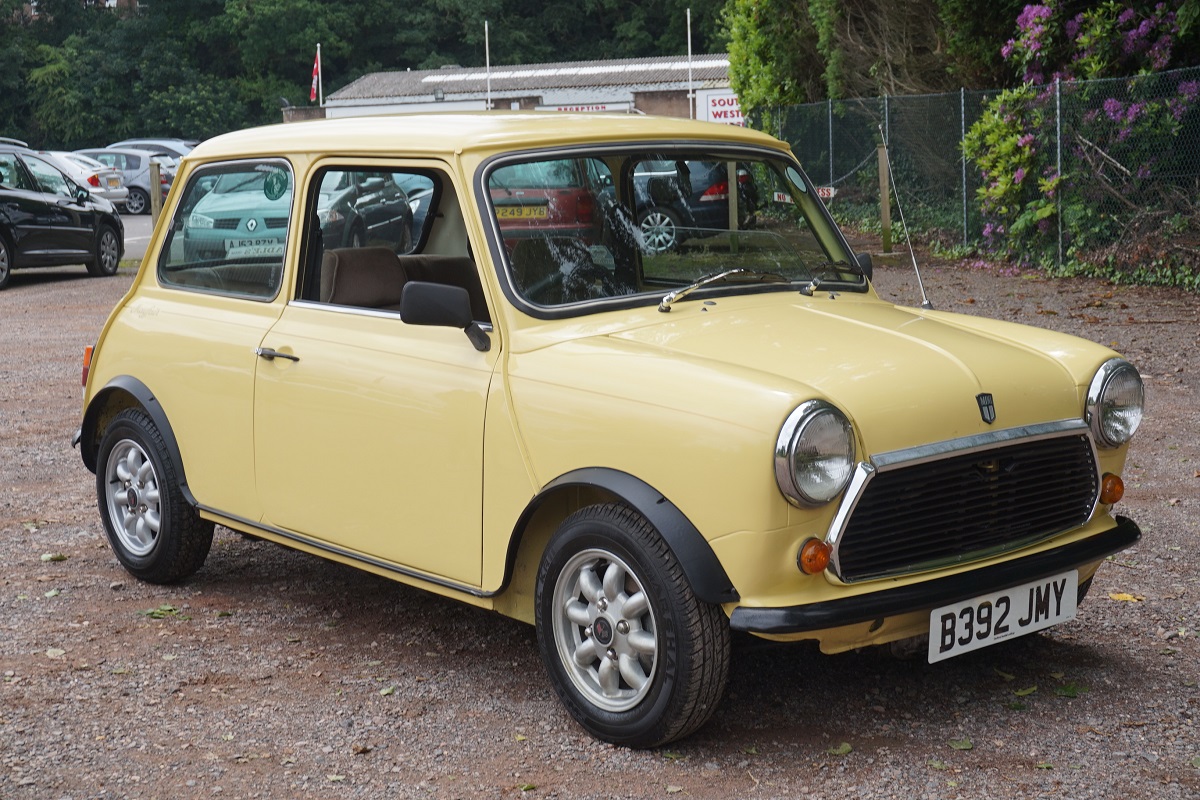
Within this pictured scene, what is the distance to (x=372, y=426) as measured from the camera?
4.66 m

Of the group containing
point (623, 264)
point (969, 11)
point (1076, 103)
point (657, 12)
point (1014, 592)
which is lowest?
point (1014, 592)

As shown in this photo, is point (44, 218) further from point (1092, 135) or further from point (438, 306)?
point (438, 306)

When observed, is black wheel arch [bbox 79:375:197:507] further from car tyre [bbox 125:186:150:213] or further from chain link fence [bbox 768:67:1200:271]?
car tyre [bbox 125:186:150:213]

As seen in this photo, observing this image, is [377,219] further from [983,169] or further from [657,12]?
[657,12]

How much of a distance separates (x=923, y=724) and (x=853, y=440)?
41.0 inches

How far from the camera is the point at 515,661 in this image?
4895 millimetres

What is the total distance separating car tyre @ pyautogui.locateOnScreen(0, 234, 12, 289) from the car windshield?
1572 cm

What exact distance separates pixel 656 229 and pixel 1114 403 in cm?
158

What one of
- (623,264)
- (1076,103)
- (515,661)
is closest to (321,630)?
(515,661)

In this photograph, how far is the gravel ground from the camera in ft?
12.7

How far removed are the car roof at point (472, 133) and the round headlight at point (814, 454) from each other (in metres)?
1.55

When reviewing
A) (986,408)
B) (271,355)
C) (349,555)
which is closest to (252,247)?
(271,355)

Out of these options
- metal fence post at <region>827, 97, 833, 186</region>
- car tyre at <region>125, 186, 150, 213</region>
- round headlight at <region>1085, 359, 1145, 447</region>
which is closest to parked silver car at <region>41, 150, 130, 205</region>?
car tyre at <region>125, 186, 150, 213</region>

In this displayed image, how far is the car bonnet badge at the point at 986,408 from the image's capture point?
3998 millimetres
